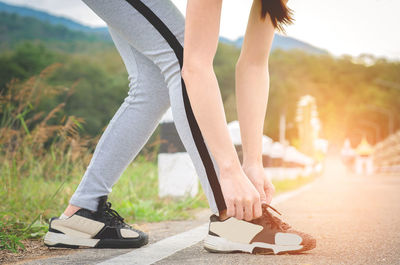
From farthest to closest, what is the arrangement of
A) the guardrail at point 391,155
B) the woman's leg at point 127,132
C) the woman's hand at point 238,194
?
the guardrail at point 391,155 → the woman's leg at point 127,132 → the woman's hand at point 238,194

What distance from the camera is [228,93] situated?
5822cm

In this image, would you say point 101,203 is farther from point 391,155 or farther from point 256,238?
point 391,155

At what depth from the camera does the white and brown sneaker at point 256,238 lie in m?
2.02

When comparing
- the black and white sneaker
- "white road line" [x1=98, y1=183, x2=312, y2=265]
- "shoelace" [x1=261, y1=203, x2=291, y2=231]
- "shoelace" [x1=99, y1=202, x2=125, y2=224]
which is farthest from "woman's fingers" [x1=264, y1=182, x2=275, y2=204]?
"shoelace" [x1=99, y1=202, x2=125, y2=224]

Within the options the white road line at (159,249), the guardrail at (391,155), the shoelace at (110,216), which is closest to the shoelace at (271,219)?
the white road line at (159,249)

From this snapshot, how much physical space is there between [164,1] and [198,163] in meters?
0.70

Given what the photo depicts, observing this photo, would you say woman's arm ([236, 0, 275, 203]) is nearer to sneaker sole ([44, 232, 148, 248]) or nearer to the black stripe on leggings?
the black stripe on leggings

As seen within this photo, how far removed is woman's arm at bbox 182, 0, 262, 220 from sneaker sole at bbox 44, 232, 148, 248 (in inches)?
21.4

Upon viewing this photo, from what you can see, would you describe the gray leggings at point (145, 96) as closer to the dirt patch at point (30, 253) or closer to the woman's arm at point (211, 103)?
the woman's arm at point (211, 103)

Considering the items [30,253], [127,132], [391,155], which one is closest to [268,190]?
[127,132]

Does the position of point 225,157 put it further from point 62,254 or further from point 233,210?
point 62,254

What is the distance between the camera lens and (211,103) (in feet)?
6.43

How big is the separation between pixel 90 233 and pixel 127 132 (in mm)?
485

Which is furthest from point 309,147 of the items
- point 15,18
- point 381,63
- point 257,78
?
point 381,63
